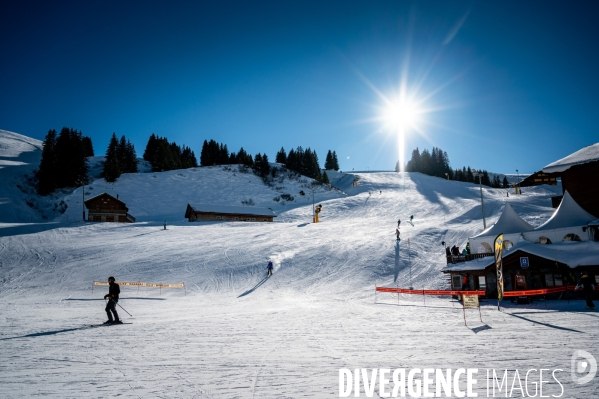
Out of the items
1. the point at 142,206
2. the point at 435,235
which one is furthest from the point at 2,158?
the point at 435,235

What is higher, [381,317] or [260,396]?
[260,396]

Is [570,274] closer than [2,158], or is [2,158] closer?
[570,274]

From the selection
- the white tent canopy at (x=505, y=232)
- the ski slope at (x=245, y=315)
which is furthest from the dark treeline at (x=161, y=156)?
the white tent canopy at (x=505, y=232)

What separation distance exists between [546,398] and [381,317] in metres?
8.80

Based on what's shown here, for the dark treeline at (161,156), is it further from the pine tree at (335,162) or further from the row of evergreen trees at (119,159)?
the pine tree at (335,162)

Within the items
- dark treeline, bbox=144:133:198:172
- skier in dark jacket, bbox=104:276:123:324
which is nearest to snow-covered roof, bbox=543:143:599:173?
skier in dark jacket, bbox=104:276:123:324

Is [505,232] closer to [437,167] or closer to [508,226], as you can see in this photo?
[508,226]

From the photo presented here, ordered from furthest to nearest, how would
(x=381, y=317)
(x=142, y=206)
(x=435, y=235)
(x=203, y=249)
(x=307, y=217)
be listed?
(x=142, y=206)
(x=307, y=217)
(x=435, y=235)
(x=203, y=249)
(x=381, y=317)

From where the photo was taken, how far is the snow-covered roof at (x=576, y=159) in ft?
91.7

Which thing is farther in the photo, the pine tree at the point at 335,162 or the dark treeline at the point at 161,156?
the pine tree at the point at 335,162

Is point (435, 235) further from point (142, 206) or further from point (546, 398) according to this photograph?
point (142, 206)

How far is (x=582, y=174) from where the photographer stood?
28.4 meters

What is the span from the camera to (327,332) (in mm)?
10523

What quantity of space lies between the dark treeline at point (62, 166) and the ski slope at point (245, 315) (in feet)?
127
